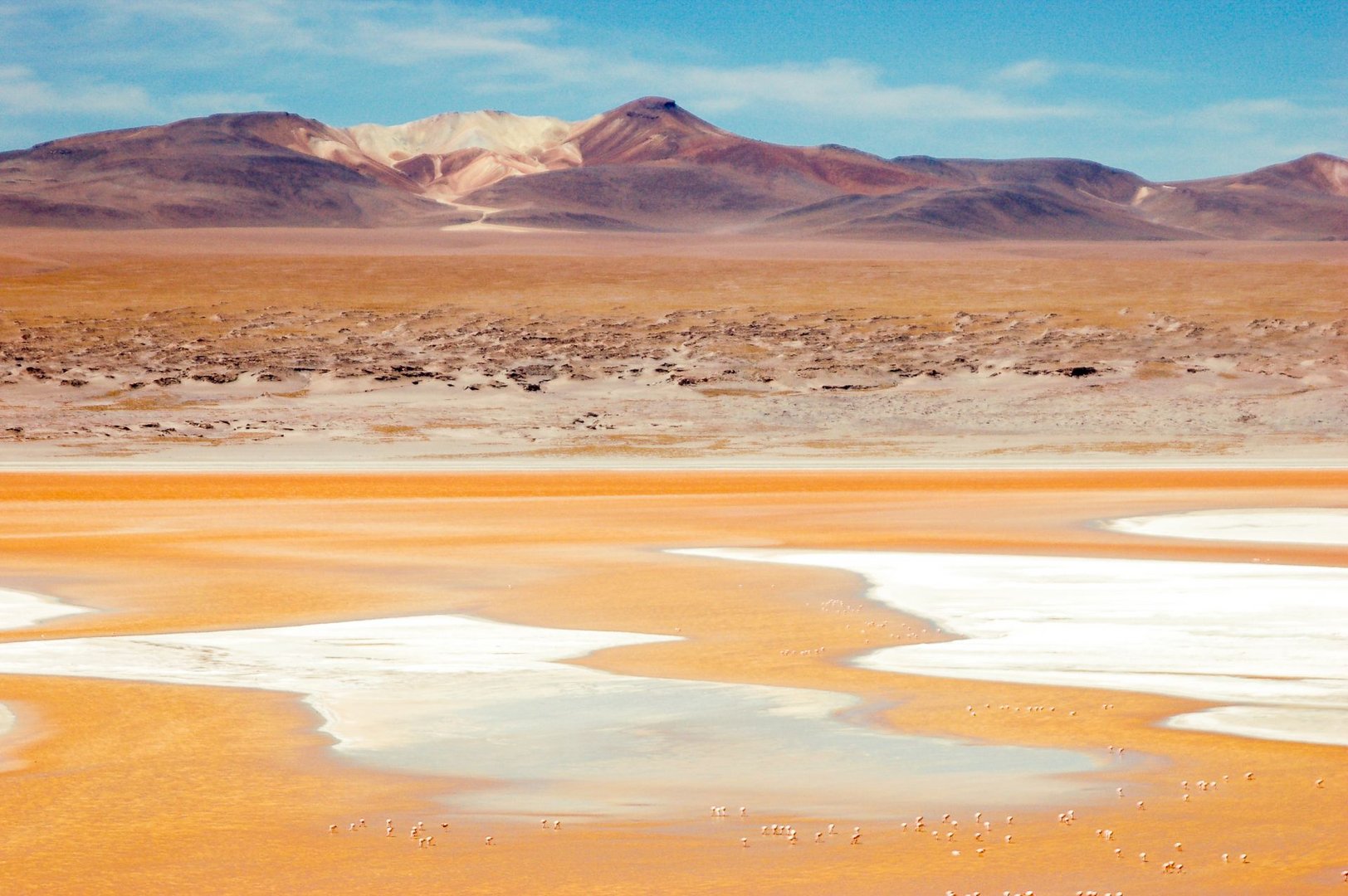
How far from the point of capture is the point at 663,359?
56.0m

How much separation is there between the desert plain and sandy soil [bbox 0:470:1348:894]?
0.04 m

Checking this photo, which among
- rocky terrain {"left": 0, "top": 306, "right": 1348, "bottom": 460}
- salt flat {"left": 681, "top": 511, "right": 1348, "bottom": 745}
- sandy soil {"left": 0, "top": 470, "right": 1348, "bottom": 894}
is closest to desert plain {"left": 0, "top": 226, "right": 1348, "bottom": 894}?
sandy soil {"left": 0, "top": 470, "right": 1348, "bottom": 894}

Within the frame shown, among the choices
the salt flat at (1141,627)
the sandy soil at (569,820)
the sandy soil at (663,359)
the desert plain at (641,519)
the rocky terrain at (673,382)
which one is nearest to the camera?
the sandy soil at (569,820)

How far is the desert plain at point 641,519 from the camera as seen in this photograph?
22.6 ft

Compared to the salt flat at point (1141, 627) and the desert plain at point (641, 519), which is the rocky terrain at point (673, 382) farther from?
the salt flat at point (1141, 627)

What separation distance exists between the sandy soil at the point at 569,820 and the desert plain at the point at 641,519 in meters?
0.04

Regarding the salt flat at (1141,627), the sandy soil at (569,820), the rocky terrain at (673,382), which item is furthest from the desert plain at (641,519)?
the salt flat at (1141,627)

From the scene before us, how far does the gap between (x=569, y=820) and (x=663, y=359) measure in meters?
49.0

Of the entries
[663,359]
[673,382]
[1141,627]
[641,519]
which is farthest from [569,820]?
[663,359]

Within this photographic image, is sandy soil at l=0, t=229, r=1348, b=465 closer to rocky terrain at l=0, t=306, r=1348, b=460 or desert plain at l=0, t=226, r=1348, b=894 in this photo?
rocky terrain at l=0, t=306, r=1348, b=460

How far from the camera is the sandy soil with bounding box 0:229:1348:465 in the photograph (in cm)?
4534

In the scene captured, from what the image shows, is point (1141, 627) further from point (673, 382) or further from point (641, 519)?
point (673, 382)

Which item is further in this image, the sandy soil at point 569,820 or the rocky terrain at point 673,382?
the rocky terrain at point 673,382

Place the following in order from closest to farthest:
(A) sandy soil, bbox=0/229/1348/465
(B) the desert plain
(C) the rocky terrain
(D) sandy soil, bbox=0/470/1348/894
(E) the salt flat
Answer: (D) sandy soil, bbox=0/470/1348/894, (B) the desert plain, (E) the salt flat, (A) sandy soil, bbox=0/229/1348/465, (C) the rocky terrain
